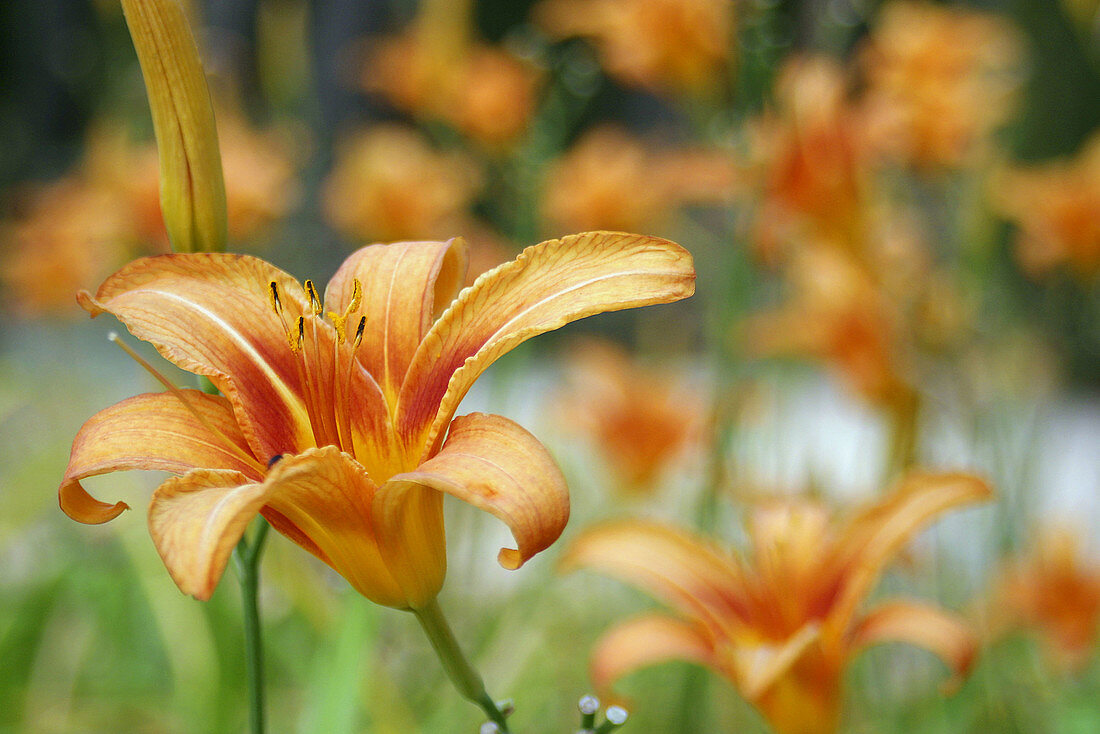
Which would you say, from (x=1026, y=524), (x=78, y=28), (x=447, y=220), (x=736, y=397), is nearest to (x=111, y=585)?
(x=447, y=220)

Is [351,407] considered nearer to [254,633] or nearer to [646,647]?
[254,633]

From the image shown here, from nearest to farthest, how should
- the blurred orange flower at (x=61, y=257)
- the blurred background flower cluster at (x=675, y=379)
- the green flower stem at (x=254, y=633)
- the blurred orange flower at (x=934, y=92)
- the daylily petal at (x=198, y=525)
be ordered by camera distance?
the daylily petal at (x=198, y=525) < the green flower stem at (x=254, y=633) < the blurred background flower cluster at (x=675, y=379) < the blurred orange flower at (x=934, y=92) < the blurred orange flower at (x=61, y=257)

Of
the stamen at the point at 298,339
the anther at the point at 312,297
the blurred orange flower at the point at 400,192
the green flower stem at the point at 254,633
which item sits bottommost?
the blurred orange flower at the point at 400,192

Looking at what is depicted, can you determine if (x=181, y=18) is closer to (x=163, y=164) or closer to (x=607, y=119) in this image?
(x=163, y=164)

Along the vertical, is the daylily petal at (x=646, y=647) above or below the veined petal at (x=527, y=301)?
below

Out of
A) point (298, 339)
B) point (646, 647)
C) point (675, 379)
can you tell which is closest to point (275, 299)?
point (298, 339)

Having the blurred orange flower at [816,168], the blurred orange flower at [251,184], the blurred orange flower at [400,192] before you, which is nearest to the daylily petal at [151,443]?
the blurred orange flower at [816,168]

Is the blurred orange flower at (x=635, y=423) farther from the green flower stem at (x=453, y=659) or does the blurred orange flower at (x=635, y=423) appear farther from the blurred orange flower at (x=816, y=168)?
the green flower stem at (x=453, y=659)
